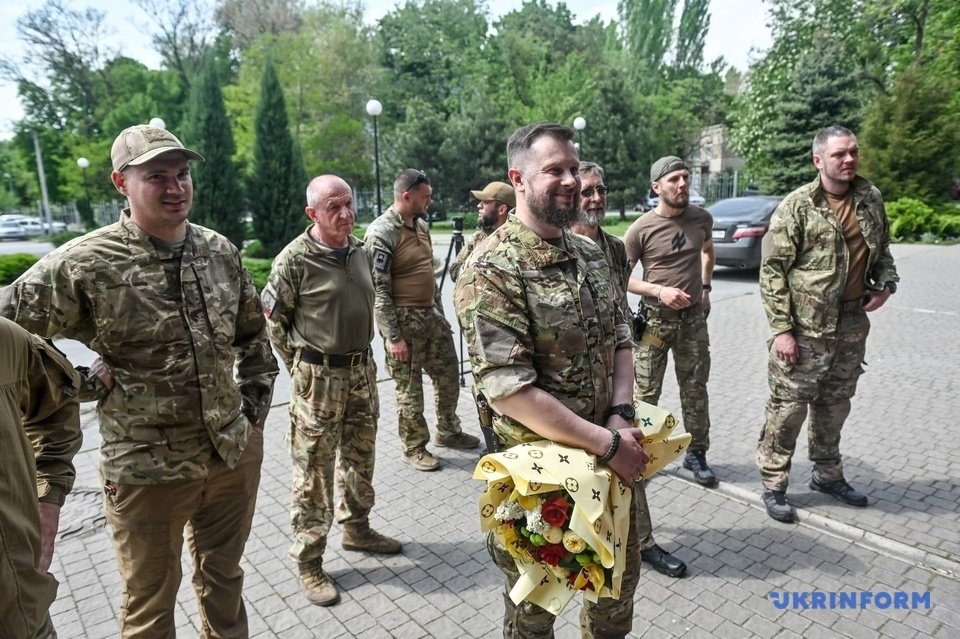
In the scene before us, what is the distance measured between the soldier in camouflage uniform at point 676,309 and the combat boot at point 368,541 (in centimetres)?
203

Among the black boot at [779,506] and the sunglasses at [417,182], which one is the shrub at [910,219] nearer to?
the black boot at [779,506]

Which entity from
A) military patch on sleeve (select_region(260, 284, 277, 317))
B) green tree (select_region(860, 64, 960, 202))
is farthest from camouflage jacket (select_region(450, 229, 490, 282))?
green tree (select_region(860, 64, 960, 202))

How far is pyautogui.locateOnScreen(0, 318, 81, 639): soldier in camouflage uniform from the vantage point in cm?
155

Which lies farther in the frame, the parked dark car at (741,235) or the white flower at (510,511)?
the parked dark car at (741,235)

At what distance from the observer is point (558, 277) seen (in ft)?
7.52

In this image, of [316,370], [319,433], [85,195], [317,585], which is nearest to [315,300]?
[316,370]

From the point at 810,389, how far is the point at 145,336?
379cm

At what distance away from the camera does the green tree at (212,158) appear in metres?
20.6

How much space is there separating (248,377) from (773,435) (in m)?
3.27

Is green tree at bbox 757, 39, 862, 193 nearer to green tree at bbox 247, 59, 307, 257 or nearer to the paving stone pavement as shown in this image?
green tree at bbox 247, 59, 307, 257

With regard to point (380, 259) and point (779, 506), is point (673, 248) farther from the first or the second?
point (380, 259)

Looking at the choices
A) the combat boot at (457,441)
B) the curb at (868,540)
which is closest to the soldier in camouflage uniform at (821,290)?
the curb at (868,540)

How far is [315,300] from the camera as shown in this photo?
351cm

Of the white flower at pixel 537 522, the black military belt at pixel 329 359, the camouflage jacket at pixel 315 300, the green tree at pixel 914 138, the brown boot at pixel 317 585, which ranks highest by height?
the green tree at pixel 914 138
